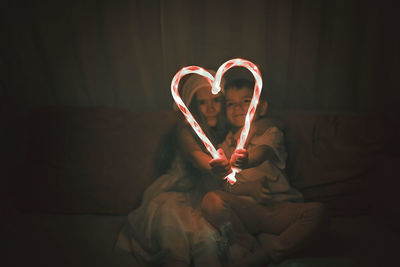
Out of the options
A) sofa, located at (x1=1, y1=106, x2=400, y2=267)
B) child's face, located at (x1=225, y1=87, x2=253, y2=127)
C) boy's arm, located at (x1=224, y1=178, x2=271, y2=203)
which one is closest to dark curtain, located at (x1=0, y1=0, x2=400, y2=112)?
sofa, located at (x1=1, y1=106, x2=400, y2=267)

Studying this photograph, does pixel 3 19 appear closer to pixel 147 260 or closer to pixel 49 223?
pixel 49 223

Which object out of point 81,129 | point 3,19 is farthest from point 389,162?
point 3,19

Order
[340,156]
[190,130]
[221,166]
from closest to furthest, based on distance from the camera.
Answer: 1. [221,166]
2. [190,130]
3. [340,156]

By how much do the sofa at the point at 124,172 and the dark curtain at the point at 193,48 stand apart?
1.17 ft

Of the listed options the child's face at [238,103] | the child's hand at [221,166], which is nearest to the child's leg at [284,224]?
the child's hand at [221,166]

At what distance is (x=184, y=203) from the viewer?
5.61 feet

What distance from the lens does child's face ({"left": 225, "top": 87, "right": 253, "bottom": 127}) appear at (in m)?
1.77

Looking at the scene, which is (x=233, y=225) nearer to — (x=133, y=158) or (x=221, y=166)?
(x=221, y=166)

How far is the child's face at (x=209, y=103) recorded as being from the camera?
1.76m

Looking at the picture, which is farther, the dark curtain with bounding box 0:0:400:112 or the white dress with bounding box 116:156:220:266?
the dark curtain with bounding box 0:0:400:112

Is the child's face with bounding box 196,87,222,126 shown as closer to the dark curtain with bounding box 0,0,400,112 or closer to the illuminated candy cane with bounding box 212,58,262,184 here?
the illuminated candy cane with bounding box 212,58,262,184

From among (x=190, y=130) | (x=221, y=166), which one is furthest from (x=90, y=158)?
(x=221, y=166)

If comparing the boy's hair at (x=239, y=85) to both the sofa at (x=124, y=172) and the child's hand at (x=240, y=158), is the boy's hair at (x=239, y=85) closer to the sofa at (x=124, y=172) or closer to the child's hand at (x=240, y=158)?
the sofa at (x=124, y=172)

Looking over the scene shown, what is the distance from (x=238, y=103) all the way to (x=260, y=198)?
1.56 feet
